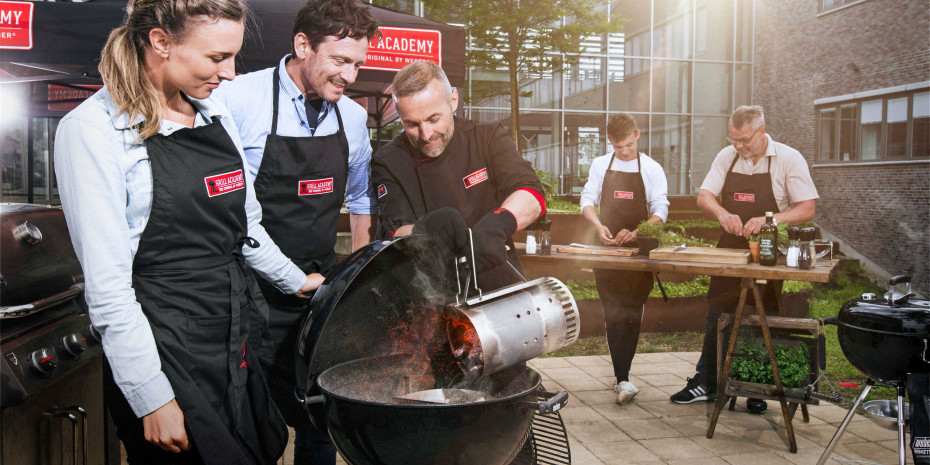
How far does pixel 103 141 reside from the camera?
4.06 feet

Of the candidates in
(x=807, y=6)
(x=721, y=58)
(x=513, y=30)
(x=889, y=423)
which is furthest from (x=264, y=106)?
(x=721, y=58)

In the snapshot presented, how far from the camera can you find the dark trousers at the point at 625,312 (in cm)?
407

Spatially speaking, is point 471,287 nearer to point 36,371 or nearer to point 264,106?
point 264,106

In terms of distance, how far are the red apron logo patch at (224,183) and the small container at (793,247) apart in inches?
115

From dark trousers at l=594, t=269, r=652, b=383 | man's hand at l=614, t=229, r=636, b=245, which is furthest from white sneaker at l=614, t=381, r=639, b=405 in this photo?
man's hand at l=614, t=229, r=636, b=245

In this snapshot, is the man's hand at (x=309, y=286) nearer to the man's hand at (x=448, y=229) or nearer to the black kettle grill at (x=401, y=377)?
the black kettle grill at (x=401, y=377)

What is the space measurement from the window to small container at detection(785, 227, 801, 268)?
989 cm

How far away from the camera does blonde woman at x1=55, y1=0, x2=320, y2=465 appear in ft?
4.04

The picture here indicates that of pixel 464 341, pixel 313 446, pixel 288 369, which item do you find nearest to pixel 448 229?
pixel 464 341

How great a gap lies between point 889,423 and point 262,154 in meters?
2.87

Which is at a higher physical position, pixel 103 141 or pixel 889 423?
pixel 103 141

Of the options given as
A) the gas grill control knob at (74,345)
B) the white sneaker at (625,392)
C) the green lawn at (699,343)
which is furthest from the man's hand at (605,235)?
the gas grill control knob at (74,345)

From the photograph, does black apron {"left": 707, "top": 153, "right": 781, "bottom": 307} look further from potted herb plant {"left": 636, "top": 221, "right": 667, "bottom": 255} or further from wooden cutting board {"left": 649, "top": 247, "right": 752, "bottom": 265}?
potted herb plant {"left": 636, "top": 221, "right": 667, "bottom": 255}

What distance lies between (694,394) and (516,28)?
8154 millimetres
